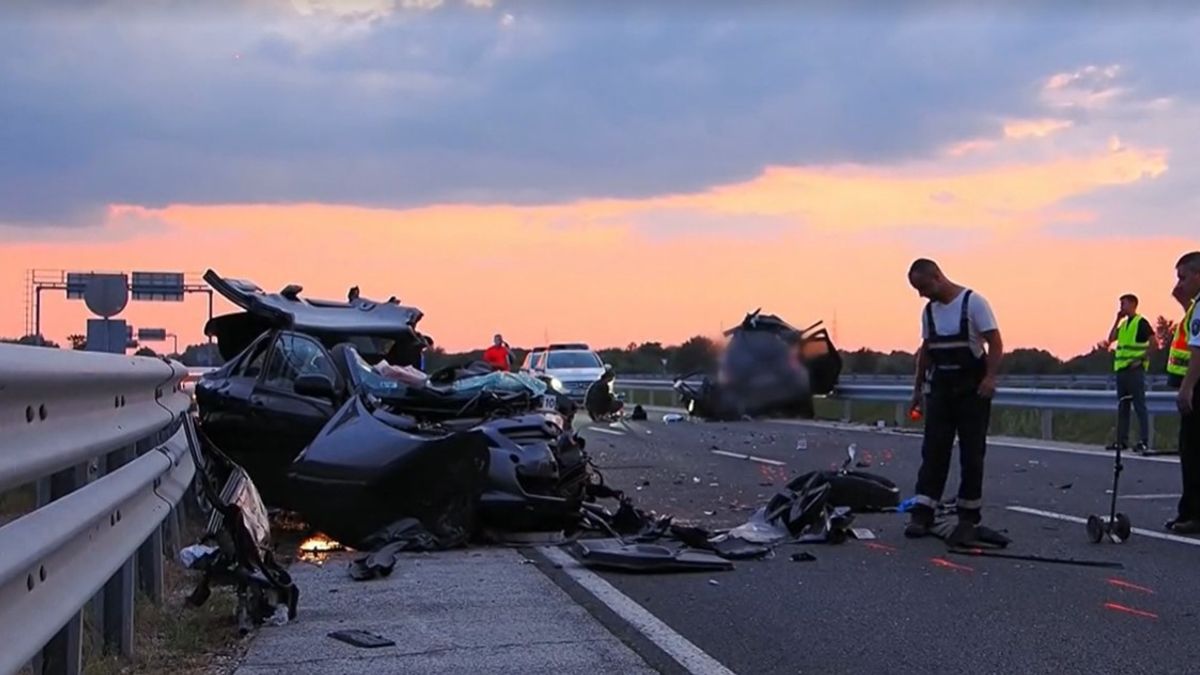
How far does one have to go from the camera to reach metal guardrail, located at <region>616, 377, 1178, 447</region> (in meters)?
17.4

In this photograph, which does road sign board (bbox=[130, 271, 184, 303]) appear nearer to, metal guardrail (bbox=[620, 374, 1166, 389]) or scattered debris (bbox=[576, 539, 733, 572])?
metal guardrail (bbox=[620, 374, 1166, 389])

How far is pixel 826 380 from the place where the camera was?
977 inches

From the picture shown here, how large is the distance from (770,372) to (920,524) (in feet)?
50.7

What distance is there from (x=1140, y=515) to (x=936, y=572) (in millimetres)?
3258

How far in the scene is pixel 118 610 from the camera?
5152 millimetres

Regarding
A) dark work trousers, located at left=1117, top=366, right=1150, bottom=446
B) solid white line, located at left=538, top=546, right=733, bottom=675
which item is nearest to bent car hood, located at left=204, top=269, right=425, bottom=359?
solid white line, located at left=538, top=546, right=733, bottom=675

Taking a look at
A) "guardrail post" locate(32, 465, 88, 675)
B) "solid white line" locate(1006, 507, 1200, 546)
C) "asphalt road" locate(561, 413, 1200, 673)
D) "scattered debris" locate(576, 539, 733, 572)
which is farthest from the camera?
"solid white line" locate(1006, 507, 1200, 546)

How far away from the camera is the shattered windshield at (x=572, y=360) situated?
33.3 meters

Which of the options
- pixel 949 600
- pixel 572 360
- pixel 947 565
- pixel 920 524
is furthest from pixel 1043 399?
pixel 572 360

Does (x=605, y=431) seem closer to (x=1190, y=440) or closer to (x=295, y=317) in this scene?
(x=295, y=317)

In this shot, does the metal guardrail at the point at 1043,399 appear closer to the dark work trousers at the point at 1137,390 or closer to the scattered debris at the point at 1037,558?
the dark work trousers at the point at 1137,390

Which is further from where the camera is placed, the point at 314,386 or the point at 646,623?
the point at 314,386

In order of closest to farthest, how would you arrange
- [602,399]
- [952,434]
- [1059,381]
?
[952,434]
[602,399]
[1059,381]

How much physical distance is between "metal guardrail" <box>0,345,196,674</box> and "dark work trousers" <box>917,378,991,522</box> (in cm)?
523
